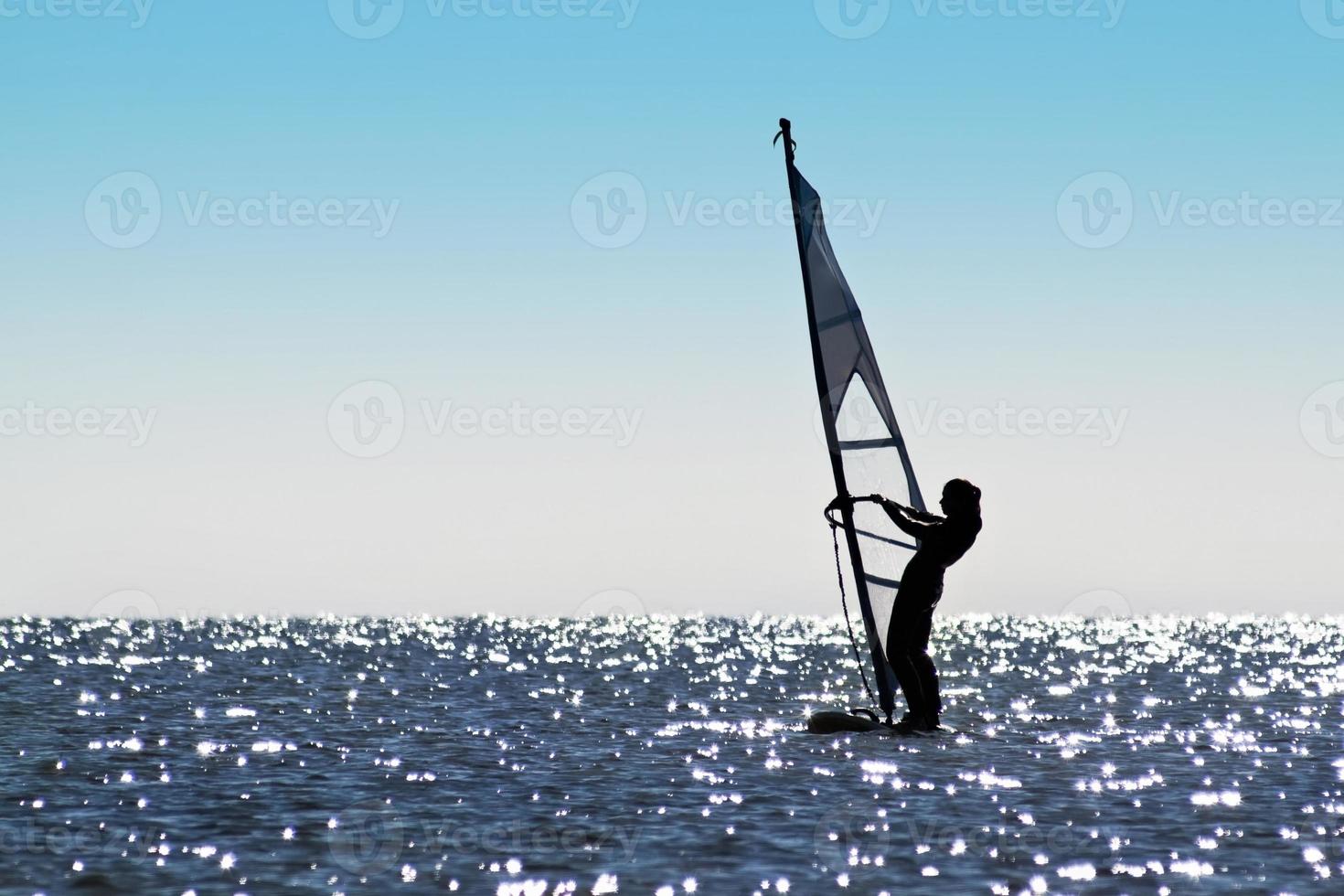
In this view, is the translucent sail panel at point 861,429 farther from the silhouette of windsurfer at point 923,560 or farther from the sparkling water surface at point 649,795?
the sparkling water surface at point 649,795

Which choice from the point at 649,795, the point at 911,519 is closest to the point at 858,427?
the point at 911,519

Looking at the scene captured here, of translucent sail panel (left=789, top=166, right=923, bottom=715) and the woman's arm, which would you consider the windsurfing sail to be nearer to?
translucent sail panel (left=789, top=166, right=923, bottom=715)

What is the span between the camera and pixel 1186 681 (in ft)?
143

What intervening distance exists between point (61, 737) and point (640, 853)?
43.1 ft

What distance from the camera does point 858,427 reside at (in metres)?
19.7

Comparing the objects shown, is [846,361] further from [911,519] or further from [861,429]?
[911,519]

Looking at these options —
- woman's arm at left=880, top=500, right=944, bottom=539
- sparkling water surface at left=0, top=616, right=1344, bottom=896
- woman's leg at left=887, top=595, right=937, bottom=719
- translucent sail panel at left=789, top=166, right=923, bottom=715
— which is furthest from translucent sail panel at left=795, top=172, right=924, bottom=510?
sparkling water surface at left=0, top=616, right=1344, bottom=896

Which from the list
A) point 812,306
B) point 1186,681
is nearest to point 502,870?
point 812,306

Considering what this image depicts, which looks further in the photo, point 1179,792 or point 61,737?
point 61,737

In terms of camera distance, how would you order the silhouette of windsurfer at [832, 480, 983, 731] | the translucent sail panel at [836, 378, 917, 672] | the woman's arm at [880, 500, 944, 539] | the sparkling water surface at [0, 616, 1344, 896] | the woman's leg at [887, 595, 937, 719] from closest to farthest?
the sparkling water surface at [0, 616, 1344, 896] → the woman's arm at [880, 500, 944, 539] → the silhouette of windsurfer at [832, 480, 983, 731] → the woman's leg at [887, 595, 937, 719] → the translucent sail panel at [836, 378, 917, 672]

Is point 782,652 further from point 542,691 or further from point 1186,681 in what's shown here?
point 542,691

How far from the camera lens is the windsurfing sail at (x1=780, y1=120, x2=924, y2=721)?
1955cm

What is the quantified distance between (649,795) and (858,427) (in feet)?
20.4

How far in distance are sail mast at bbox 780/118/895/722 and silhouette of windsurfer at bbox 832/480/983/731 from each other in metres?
0.27
